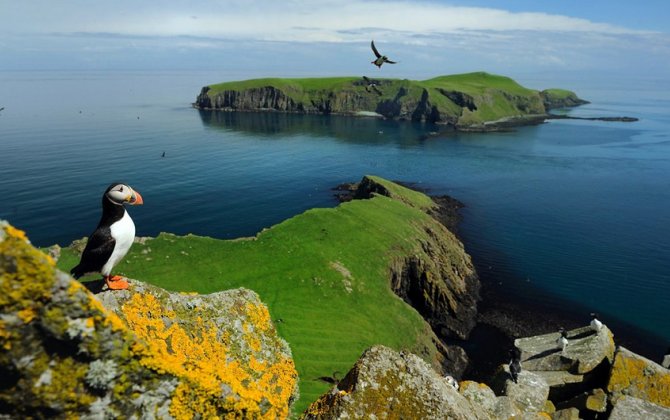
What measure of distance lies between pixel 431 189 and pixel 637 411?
9579cm

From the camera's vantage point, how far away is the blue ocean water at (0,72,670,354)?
6731cm

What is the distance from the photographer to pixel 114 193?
388 inches

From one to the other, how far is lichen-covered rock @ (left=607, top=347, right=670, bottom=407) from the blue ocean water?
34570 mm

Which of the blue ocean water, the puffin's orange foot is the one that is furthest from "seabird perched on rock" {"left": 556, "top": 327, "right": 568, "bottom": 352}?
the puffin's orange foot

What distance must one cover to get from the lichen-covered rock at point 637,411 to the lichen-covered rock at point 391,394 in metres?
13.8

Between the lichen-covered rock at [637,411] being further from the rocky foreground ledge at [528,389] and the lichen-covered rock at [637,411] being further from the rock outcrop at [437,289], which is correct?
the rock outcrop at [437,289]

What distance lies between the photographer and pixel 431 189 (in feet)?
371

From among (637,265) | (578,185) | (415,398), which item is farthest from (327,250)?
(578,185)

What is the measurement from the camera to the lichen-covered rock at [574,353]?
2839cm

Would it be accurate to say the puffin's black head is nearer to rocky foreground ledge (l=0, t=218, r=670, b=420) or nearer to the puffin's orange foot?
the puffin's orange foot

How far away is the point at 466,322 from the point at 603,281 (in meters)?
28.0

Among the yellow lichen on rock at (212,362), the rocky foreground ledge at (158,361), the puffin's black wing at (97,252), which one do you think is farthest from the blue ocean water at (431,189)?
the puffin's black wing at (97,252)

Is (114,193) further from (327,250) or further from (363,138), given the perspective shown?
(363,138)

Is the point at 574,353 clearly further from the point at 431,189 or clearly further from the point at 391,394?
the point at 431,189
